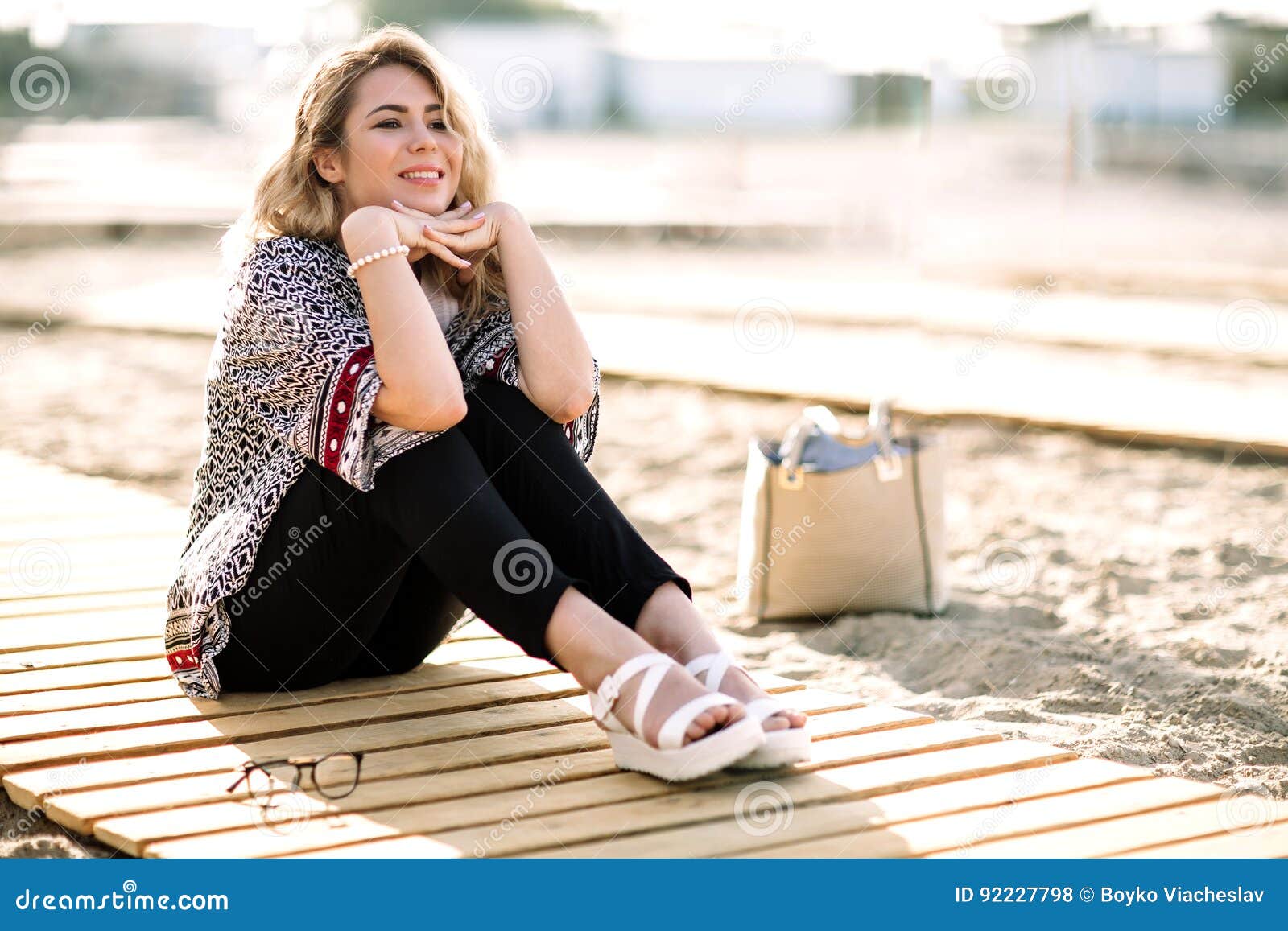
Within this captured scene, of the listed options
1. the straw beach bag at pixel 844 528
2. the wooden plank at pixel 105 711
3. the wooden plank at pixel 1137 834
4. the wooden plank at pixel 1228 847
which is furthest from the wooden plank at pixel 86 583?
the wooden plank at pixel 1228 847

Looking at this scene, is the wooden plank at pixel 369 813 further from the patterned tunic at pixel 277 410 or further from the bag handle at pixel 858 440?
the bag handle at pixel 858 440

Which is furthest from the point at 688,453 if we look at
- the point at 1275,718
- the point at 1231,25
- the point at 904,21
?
the point at 1231,25

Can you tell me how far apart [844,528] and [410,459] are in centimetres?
160

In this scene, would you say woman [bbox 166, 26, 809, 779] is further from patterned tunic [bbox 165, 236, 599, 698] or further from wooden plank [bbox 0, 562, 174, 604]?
wooden plank [bbox 0, 562, 174, 604]

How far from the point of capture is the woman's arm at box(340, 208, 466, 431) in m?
2.18

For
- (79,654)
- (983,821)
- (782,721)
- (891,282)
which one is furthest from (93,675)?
(891,282)

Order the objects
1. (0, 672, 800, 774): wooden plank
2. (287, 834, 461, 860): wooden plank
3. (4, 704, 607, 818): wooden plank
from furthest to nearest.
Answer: (0, 672, 800, 774): wooden plank
(4, 704, 607, 818): wooden plank
(287, 834, 461, 860): wooden plank

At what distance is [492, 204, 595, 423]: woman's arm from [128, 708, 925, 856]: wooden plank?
22.6 inches

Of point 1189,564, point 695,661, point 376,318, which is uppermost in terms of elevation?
point 376,318

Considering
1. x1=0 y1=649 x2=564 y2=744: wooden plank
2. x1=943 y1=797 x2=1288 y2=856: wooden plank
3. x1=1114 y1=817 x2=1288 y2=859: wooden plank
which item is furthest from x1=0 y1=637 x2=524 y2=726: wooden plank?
x1=1114 y1=817 x2=1288 y2=859: wooden plank

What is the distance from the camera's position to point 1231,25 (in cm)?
1476

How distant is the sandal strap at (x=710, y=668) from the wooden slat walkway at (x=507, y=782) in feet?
0.45

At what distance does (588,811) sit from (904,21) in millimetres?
6752
